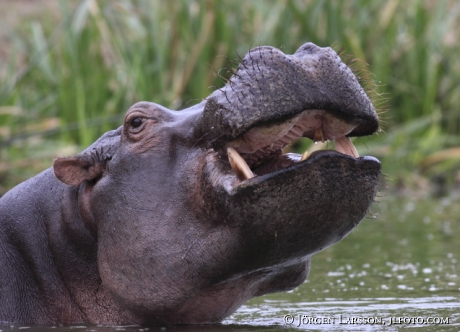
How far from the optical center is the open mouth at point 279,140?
346 cm

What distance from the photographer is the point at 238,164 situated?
3498mm

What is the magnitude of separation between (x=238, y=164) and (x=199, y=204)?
0.90ft

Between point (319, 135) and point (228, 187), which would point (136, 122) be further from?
point (319, 135)

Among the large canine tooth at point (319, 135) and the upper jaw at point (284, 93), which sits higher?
the upper jaw at point (284, 93)

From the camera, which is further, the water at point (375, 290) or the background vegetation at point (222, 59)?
the background vegetation at point (222, 59)

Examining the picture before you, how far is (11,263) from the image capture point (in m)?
4.16

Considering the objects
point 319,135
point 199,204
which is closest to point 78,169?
point 199,204

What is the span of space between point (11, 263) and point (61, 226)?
0.28 metres

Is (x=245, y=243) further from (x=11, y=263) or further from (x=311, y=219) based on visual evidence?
(x=11, y=263)

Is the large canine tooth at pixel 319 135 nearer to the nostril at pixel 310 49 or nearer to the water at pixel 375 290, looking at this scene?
the nostril at pixel 310 49

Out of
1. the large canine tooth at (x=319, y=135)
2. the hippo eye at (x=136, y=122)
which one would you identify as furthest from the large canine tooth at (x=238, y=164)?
the hippo eye at (x=136, y=122)

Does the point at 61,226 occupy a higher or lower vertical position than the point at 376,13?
higher

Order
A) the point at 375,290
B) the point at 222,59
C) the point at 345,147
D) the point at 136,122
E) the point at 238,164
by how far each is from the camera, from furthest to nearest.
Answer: the point at 222,59 < the point at 375,290 < the point at 136,122 < the point at 345,147 < the point at 238,164

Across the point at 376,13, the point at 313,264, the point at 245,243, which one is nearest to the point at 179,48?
the point at 376,13
